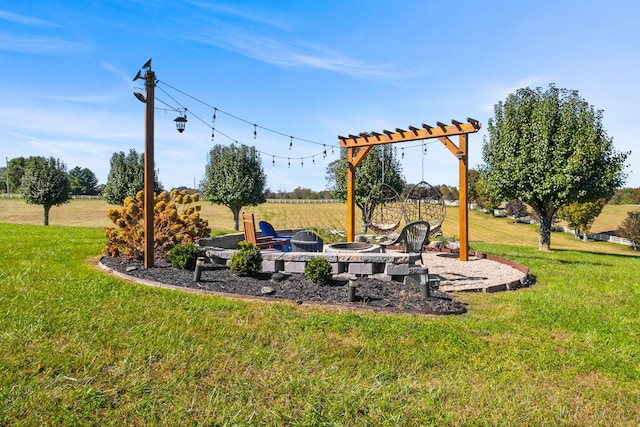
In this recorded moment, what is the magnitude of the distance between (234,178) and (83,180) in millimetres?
71145

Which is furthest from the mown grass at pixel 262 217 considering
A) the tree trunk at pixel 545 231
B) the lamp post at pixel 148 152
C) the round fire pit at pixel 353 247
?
the lamp post at pixel 148 152

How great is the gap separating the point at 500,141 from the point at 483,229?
23779 millimetres

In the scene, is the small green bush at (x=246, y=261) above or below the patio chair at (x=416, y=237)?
below

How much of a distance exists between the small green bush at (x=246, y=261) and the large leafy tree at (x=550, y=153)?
11505 millimetres

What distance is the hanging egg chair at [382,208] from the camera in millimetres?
11904

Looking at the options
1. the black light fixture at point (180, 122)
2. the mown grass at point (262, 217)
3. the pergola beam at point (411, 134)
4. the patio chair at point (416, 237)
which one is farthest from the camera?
the mown grass at point (262, 217)

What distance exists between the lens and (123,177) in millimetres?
33156

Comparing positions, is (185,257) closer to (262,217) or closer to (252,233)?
(252,233)

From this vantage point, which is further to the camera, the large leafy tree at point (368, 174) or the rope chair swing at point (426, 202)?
the large leafy tree at point (368, 174)

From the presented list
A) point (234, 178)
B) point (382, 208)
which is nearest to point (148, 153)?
point (382, 208)

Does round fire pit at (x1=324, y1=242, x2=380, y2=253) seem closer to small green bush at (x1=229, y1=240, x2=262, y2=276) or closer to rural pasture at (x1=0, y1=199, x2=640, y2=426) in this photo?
small green bush at (x1=229, y1=240, x2=262, y2=276)

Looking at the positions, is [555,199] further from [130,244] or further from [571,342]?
[130,244]

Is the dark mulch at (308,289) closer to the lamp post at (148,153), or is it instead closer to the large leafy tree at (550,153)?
the lamp post at (148,153)

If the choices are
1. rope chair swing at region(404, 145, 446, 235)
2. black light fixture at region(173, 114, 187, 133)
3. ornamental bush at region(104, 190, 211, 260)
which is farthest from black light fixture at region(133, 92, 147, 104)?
rope chair swing at region(404, 145, 446, 235)
